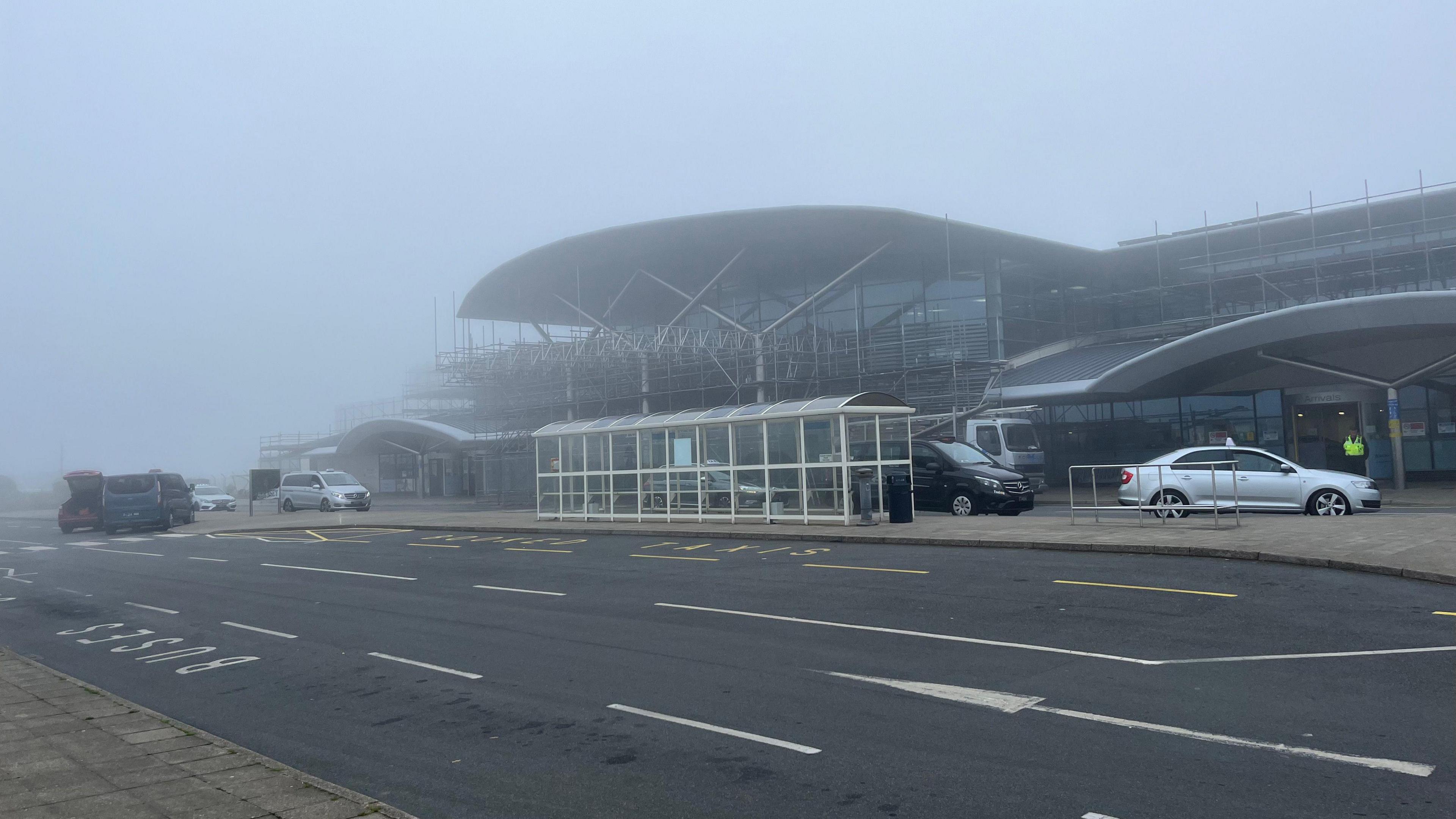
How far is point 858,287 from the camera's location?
43.9 m

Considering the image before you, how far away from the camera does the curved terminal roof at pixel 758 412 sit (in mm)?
21406

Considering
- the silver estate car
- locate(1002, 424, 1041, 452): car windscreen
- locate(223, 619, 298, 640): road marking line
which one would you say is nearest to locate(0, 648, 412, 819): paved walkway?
locate(223, 619, 298, 640): road marking line

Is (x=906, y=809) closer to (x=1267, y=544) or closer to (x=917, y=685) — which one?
(x=917, y=685)

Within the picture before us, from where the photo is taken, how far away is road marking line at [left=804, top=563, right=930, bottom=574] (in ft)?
45.3

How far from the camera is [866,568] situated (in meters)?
14.6

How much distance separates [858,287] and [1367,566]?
32.5 metres

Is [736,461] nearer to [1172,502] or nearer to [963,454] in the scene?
[963,454]

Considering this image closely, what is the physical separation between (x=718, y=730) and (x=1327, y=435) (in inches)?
1355

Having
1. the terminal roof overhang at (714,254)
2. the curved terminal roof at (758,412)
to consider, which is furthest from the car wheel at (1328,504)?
the terminal roof overhang at (714,254)

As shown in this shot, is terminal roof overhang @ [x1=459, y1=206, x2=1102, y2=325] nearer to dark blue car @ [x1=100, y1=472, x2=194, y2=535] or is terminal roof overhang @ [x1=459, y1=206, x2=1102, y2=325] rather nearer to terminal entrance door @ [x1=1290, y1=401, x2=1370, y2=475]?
terminal entrance door @ [x1=1290, y1=401, x2=1370, y2=475]

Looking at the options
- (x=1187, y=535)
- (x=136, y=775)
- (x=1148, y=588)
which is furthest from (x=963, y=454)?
(x=136, y=775)

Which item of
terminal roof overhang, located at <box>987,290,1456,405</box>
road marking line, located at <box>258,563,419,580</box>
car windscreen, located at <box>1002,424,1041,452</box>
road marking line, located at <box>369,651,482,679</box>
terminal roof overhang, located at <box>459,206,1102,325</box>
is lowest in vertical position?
road marking line, located at <box>369,651,482,679</box>

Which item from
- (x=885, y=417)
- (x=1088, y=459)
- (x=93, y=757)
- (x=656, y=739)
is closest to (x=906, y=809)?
(x=656, y=739)

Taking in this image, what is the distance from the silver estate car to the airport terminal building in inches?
463
